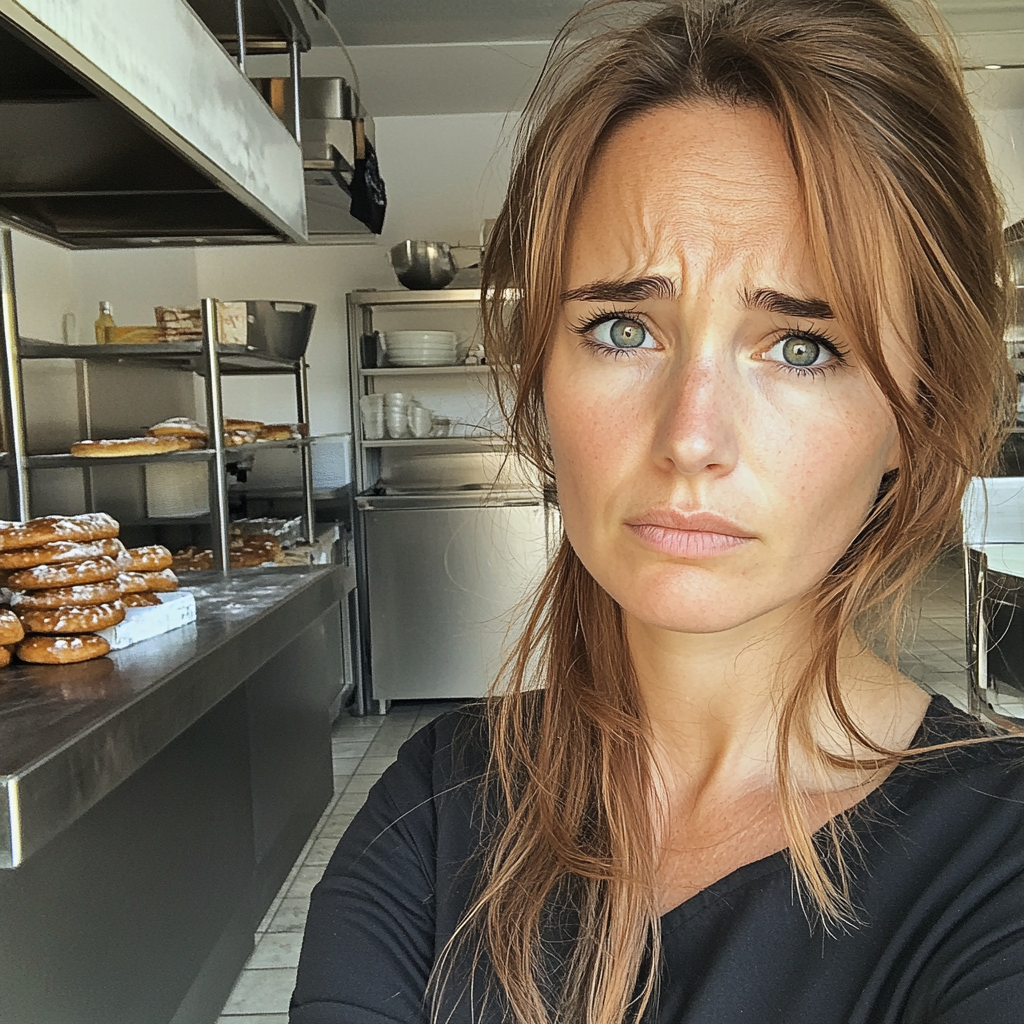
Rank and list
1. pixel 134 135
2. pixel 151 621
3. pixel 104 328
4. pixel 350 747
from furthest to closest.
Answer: pixel 350 747 < pixel 104 328 < pixel 151 621 < pixel 134 135

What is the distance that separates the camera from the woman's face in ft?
2.52

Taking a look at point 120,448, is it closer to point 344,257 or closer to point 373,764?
point 373,764

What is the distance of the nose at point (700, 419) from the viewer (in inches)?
29.4

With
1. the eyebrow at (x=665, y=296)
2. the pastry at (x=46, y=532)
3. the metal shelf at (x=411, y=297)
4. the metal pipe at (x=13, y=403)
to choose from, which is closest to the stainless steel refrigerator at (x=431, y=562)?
the metal shelf at (x=411, y=297)

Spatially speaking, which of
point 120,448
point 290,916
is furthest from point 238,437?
point 290,916

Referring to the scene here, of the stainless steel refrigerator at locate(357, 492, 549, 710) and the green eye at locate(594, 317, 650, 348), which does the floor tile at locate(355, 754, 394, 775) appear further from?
the green eye at locate(594, 317, 650, 348)

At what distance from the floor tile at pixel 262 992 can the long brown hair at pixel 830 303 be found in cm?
168

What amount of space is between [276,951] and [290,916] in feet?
0.65

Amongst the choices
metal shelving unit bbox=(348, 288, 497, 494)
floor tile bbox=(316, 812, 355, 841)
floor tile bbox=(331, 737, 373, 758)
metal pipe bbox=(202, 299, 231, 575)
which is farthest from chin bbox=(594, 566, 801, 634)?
metal shelving unit bbox=(348, 288, 497, 494)

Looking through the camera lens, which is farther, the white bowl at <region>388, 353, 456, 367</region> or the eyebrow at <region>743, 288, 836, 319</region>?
the white bowl at <region>388, 353, 456, 367</region>

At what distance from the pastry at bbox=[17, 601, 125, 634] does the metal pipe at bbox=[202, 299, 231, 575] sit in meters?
0.96

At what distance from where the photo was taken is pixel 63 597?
1.65m

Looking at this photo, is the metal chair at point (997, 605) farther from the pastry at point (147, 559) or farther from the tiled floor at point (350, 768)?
the pastry at point (147, 559)

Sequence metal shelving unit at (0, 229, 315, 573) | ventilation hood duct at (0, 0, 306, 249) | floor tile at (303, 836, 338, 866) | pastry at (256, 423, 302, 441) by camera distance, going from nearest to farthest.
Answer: ventilation hood duct at (0, 0, 306, 249), metal shelving unit at (0, 229, 315, 573), floor tile at (303, 836, 338, 866), pastry at (256, 423, 302, 441)
